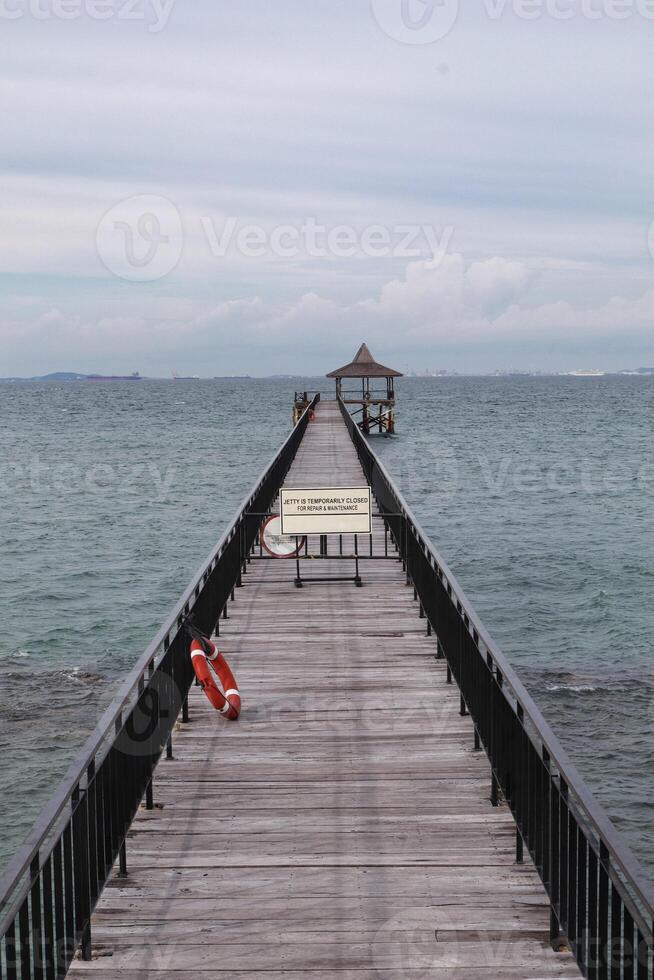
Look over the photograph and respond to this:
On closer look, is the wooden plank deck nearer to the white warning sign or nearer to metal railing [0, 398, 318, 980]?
metal railing [0, 398, 318, 980]

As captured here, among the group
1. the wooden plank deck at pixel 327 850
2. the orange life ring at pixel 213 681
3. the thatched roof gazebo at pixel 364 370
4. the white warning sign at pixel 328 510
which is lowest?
the wooden plank deck at pixel 327 850

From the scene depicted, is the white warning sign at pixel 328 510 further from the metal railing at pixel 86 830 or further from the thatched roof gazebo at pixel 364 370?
Answer: the thatched roof gazebo at pixel 364 370

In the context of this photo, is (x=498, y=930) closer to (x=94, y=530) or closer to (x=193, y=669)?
(x=193, y=669)

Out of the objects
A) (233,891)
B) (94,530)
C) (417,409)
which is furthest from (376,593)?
(417,409)

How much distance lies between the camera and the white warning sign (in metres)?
12.9

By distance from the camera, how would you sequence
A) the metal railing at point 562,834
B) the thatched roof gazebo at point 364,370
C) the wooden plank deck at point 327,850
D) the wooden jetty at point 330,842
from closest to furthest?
1. the metal railing at point 562,834
2. the wooden jetty at point 330,842
3. the wooden plank deck at point 327,850
4. the thatched roof gazebo at point 364,370

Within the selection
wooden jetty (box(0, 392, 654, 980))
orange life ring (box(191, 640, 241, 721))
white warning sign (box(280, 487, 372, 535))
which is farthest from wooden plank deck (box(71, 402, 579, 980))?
white warning sign (box(280, 487, 372, 535))

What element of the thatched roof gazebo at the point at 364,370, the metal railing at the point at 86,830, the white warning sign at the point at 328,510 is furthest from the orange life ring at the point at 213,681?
the thatched roof gazebo at the point at 364,370

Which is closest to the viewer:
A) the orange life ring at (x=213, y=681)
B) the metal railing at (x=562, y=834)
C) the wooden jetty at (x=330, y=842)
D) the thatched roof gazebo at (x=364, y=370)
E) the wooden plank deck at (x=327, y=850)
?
the metal railing at (x=562, y=834)

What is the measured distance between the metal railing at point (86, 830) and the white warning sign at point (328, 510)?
4405mm

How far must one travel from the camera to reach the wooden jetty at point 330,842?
491cm

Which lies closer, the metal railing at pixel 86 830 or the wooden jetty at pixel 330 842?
the metal railing at pixel 86 830

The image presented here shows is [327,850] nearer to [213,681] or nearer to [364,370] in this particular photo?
[213,681]

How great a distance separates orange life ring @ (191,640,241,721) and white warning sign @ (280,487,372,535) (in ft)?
14.0
